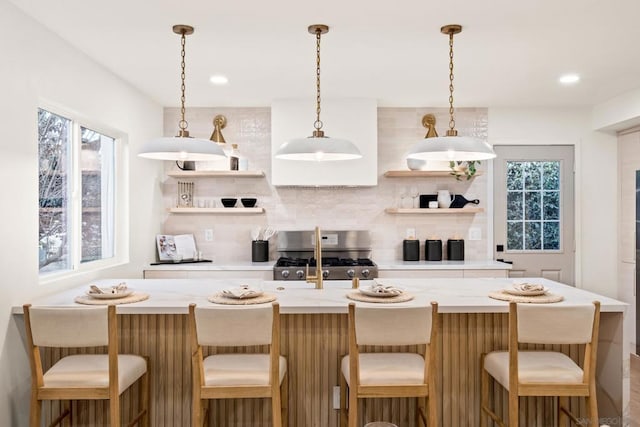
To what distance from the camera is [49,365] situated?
2.65 metres

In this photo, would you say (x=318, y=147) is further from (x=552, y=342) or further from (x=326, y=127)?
(x=326, y=127)

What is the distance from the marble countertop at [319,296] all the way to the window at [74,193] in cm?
30

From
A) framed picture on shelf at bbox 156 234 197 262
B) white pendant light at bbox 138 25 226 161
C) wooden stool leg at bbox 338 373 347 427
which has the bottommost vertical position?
wooden stool leg at bbox 338 373 347 427

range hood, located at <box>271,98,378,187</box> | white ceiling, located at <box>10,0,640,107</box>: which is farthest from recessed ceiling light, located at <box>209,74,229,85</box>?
range hood, located at <box>271,98,378,187</box>

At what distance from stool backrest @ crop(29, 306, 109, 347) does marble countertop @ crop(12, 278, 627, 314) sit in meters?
0.28

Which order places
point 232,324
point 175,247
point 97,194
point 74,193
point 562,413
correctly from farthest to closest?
point 175,247 < point 97,194 < point 74,193 < point 562,413 < point 232,324

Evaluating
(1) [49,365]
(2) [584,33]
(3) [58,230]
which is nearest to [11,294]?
(1) [49,365]

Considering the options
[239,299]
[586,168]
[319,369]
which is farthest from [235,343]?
[586,168]

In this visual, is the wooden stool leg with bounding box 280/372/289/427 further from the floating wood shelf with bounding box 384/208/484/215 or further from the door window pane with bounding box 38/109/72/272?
the floating wood shelf with bounding box 384/208/484/215

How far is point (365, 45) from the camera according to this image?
321 cm

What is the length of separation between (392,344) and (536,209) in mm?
3497

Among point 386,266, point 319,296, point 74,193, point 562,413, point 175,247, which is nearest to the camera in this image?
point 562,413

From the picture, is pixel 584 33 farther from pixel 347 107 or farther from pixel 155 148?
pixel 155 148

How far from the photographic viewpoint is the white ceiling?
2.65 metres
